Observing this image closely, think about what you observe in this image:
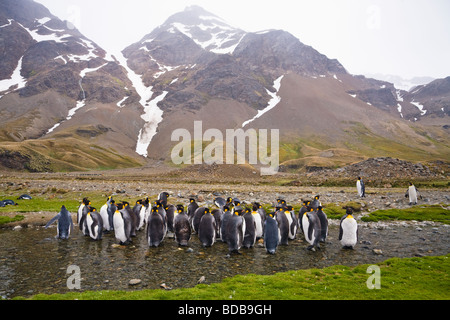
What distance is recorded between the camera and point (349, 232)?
11.3 metres

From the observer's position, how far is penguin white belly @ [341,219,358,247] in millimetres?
11273

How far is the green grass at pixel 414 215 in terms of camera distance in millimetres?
15875

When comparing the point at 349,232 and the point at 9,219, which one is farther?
the point at 9,219

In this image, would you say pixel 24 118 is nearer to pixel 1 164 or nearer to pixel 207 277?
pixel 1 164

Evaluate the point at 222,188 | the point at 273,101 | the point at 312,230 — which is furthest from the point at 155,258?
the point at 273,101

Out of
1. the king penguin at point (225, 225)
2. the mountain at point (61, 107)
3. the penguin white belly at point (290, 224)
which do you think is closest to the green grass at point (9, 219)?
the king penguin at point (225, 225)

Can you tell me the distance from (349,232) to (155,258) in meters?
7.91

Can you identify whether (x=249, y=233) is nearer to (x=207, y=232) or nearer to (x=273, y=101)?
(x=207, y=232)

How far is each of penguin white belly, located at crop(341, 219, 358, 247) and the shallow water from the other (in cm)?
38

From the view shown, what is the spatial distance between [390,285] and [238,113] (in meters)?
148

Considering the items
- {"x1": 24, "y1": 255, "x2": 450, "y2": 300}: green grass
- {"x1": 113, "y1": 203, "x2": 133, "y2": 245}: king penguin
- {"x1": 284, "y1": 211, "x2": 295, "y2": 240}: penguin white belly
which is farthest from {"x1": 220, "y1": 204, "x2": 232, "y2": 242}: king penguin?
{"x1": 113, "y1": 203, "x2": 133, "y2": 245}: king penguin

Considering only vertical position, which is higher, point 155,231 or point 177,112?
point 177,112

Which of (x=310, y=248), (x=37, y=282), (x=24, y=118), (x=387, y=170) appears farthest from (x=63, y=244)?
(x=24, y=118)

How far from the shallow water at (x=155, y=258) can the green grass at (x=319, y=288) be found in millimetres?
806
